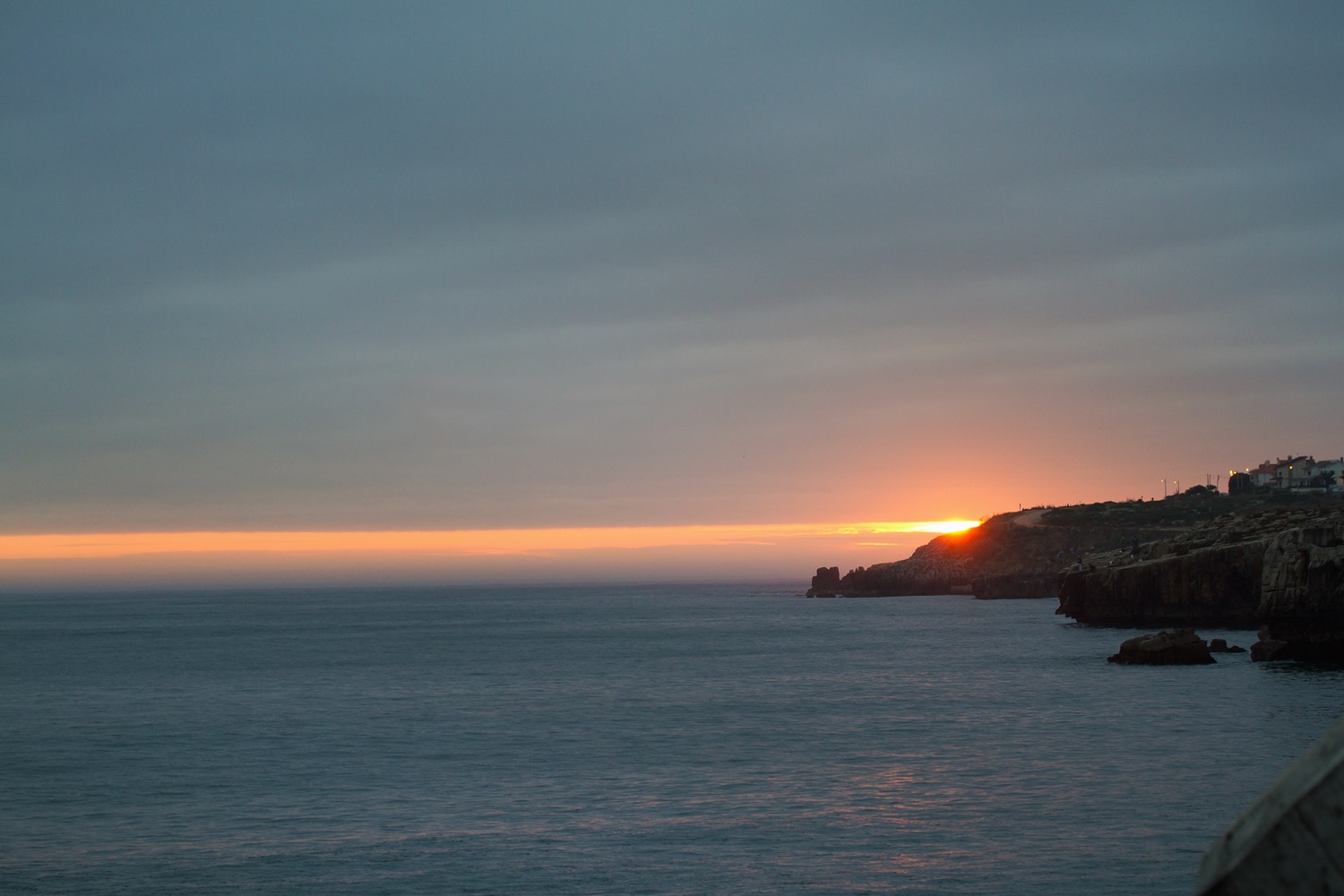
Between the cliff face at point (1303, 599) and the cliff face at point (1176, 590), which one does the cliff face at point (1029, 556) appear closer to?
the cliff face at point (1176, 590)

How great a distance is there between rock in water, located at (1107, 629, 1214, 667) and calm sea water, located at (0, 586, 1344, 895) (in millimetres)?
1403

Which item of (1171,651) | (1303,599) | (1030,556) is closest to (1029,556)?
(1030,556)

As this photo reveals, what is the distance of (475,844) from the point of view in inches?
1137

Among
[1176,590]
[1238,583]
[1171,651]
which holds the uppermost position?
[1238,583]

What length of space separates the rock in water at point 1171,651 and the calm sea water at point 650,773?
55.3 inches

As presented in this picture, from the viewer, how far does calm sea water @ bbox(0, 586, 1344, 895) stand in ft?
87.3

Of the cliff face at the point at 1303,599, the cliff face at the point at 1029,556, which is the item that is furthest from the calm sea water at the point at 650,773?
the cliff face at the point at 1029,556

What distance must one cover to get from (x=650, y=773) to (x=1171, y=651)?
143ft

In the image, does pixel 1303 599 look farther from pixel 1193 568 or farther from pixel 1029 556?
pixel 1029 556

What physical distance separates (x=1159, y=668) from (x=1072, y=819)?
42651mm

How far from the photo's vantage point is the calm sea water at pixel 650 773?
26.6m

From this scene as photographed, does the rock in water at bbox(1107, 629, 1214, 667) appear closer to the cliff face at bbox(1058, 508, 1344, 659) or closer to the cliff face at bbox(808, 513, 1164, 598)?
the cliff face at bbox(1058, 508, 1344, 659)

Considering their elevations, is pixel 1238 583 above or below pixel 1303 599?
below

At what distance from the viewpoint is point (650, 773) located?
38.7m
